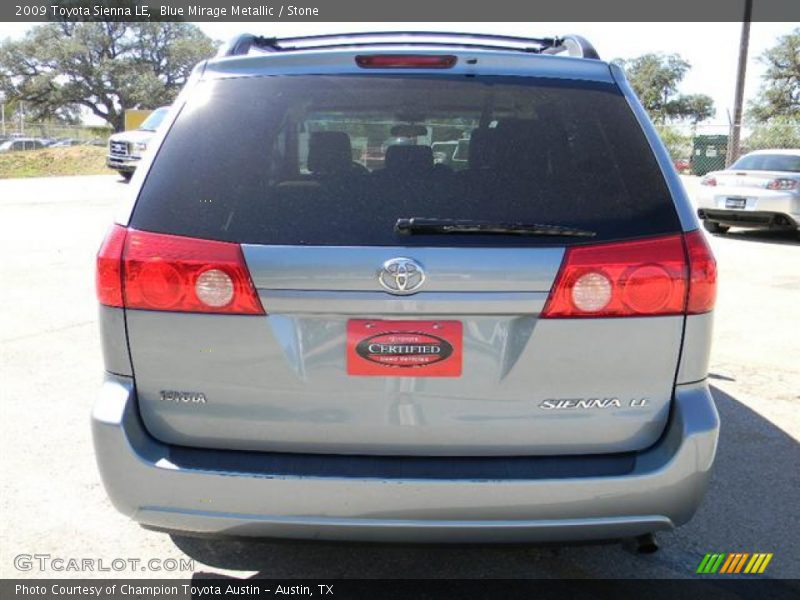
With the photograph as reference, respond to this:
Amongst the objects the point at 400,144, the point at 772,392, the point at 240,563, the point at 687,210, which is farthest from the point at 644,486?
the point at 772,392

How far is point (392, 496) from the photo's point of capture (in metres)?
2.24

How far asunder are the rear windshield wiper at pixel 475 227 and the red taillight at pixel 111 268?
84 centimetres

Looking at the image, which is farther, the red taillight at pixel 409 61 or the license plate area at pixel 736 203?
the license plate area at pixel 736 203

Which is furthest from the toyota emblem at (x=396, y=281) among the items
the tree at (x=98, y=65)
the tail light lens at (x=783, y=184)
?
the tree at (x=98, y=65)

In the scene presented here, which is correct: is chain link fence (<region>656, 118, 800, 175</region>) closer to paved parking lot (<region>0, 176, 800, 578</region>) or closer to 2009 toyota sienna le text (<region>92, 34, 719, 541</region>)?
paved parking lot (<region>0, 176, 800, 578</region>)

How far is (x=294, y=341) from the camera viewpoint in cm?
227

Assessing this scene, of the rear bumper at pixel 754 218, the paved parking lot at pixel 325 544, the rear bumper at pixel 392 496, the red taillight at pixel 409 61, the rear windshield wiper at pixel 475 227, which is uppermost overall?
the red taillight at pixel 409 61

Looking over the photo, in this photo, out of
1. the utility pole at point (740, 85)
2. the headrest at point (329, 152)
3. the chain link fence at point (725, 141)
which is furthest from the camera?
the chain link fence at point (725, 141)

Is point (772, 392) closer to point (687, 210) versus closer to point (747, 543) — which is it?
point (747, 543)

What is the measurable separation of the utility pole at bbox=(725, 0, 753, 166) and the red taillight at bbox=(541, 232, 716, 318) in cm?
2117

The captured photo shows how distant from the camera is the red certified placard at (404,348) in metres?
2.24

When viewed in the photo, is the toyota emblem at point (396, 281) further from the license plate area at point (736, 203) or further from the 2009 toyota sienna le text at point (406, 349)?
the license plate area at point (736, 203)

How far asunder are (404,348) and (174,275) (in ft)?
2.33

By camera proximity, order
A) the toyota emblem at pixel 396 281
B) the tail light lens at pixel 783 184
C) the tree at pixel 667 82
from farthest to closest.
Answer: the tree at pixel 667 82, the tail light lens at pixel 783 184, the toyota emblem at pixel 396 281
